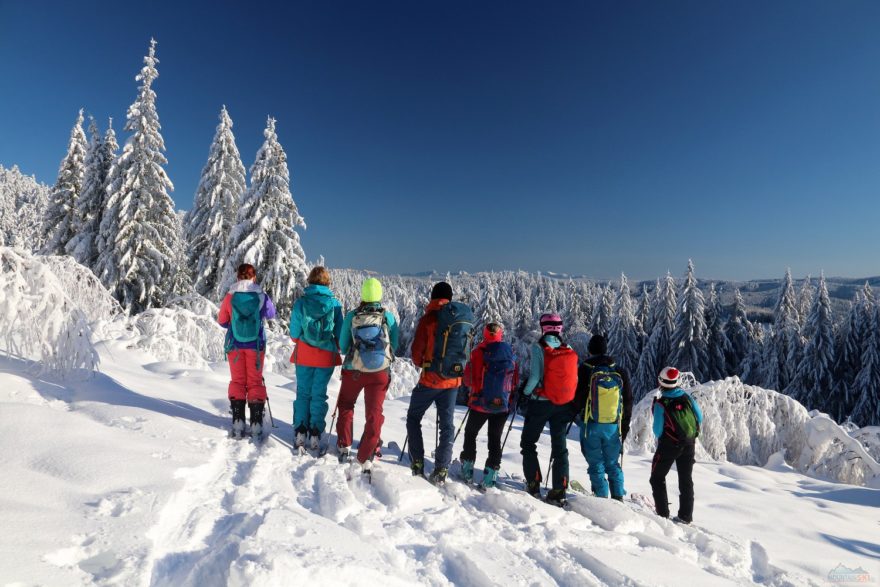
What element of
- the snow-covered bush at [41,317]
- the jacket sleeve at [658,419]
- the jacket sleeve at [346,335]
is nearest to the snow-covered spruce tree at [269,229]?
the snow-covered bush at [41,317]

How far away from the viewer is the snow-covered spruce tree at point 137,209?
1861 centimetres

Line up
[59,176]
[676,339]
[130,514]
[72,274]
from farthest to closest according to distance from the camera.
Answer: [676,339] < [59,176] < [72,274] < [130,514]

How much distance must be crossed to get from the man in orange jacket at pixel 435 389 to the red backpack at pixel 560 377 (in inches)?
41.1

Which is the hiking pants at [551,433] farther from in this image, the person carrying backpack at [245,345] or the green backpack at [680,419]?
the person carrying backpack at [245,345]

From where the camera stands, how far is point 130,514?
2822 millimetres

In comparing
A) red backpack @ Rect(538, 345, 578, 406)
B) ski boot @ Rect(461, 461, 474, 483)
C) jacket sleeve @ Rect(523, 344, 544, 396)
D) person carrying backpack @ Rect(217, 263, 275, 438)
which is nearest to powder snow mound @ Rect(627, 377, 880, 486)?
red backpack @ Rect(538, 345, 578, 406)

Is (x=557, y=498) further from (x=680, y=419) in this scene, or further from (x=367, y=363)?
(x=367, y=363)

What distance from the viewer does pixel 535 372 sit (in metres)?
4.81

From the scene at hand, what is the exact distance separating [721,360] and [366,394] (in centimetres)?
3848

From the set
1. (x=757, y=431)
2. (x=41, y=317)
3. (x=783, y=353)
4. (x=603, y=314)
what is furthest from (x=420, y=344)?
(x=603, y=314)

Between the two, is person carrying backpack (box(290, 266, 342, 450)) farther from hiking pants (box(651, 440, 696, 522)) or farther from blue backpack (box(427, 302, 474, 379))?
hiking pants (box(651, 440, 696, 522))

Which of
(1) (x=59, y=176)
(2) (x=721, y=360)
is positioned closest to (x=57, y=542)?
(1) (x=59, y=176)

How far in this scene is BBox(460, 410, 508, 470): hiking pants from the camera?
4.70m

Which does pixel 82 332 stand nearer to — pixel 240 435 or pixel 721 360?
pixel 240 435
